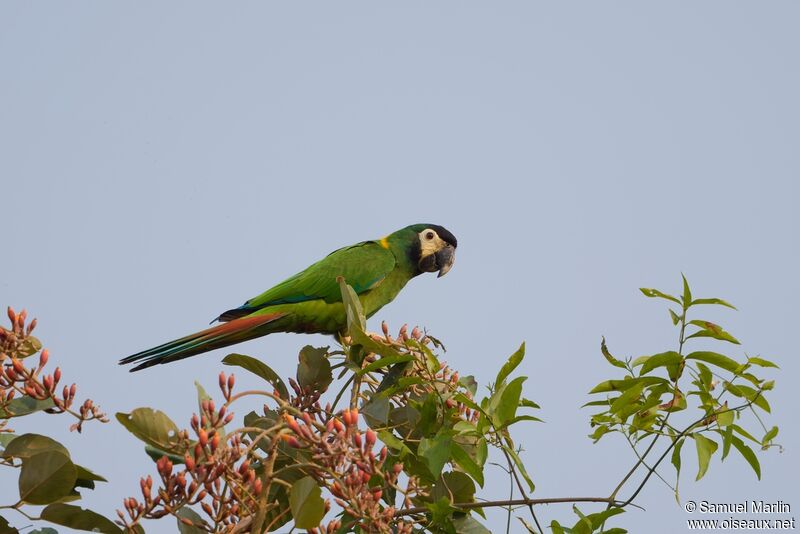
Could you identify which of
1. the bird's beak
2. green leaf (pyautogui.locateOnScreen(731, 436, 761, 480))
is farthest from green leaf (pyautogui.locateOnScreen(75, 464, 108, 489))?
the bird's beak

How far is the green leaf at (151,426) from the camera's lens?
198cm

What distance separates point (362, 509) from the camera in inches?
73.5

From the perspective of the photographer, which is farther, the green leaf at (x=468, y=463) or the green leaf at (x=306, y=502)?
the green leaf at (x=468, y=463)

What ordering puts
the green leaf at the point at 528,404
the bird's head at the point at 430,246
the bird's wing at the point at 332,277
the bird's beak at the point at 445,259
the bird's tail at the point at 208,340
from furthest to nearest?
the bird's beak at the point at 445,259 → the bird's head at the point at 430,246 → the bird's wing at the point at 332,277 → the bird's tail at the point at 208,340 → the green leaf at the point at 528,404

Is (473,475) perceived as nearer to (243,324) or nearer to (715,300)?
(715,300)

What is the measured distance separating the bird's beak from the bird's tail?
168 centimetres

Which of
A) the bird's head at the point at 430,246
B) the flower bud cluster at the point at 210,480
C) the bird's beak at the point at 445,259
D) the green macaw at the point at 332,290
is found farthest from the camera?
the bird's beak at the point at 445,259

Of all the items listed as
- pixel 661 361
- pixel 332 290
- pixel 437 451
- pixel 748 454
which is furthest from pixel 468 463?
pixel 332 290

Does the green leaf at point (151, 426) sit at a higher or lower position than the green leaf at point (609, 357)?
lower

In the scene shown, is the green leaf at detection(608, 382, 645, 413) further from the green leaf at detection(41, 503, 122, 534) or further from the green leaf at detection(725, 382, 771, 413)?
the green leaf at detection(41, 503, 122, 534)

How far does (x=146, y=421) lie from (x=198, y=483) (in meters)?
0.29

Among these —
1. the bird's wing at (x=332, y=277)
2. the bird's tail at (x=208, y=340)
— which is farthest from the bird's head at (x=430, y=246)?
the bird's tail at (x=208, y=340)

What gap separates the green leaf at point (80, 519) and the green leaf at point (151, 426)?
0.32 metres

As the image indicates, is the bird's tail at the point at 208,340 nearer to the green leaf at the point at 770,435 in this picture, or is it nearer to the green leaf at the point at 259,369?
the green leaf at the point at 259,369
